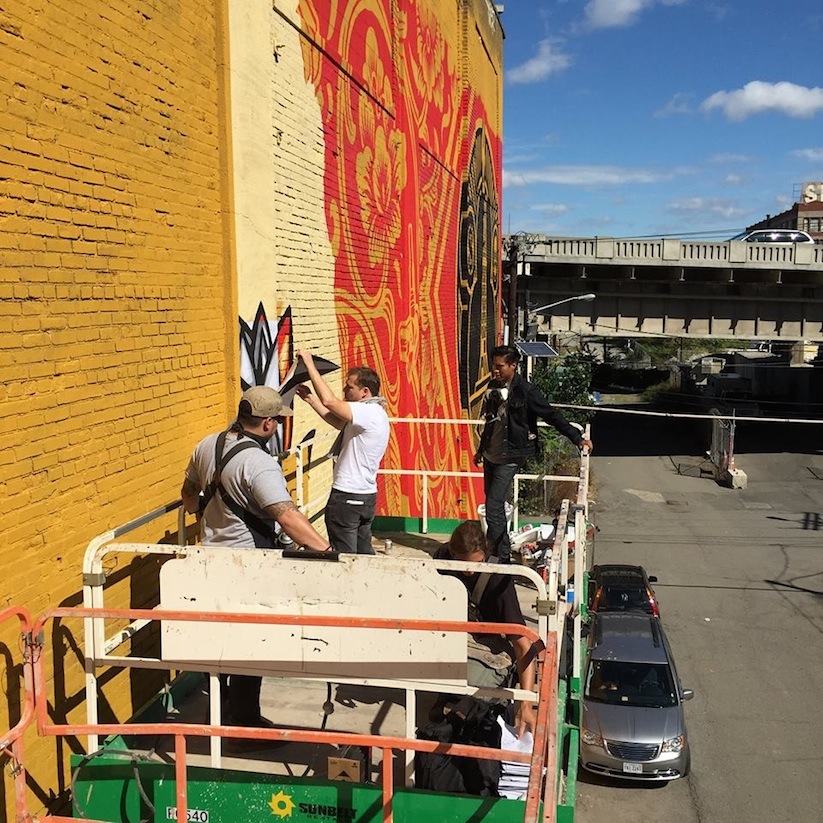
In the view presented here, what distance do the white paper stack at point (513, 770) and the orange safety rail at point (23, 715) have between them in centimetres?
228

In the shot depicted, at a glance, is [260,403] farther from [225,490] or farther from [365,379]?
[365,379]

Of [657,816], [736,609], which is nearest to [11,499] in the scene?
[657,816]

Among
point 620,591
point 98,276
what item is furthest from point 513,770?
point 620,591

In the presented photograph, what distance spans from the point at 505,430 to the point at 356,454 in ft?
5.39

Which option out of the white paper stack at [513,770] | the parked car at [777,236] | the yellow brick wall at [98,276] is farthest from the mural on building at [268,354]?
the parked car at [777,236]

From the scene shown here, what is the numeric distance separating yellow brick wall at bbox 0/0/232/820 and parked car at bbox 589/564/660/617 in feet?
38.1

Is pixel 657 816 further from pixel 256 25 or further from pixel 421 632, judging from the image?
pixel 256 25

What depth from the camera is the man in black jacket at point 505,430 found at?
6883 mm

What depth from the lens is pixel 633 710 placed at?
40.6 feet

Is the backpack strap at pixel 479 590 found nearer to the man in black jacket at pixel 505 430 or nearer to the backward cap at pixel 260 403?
the backward cap at pixel 260 403

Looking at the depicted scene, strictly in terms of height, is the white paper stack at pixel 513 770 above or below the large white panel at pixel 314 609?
below

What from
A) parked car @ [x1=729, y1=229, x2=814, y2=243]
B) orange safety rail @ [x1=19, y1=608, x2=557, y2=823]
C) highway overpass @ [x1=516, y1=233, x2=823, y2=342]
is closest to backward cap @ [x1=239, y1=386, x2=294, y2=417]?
orange safety rail @ [x1=19, y1=608, x2=557, y2=823]

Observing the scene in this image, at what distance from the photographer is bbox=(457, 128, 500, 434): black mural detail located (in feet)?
60.4

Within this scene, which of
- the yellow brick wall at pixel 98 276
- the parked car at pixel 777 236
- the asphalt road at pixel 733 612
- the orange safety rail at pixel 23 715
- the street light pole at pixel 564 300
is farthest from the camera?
the parked car at pixel 777 236
